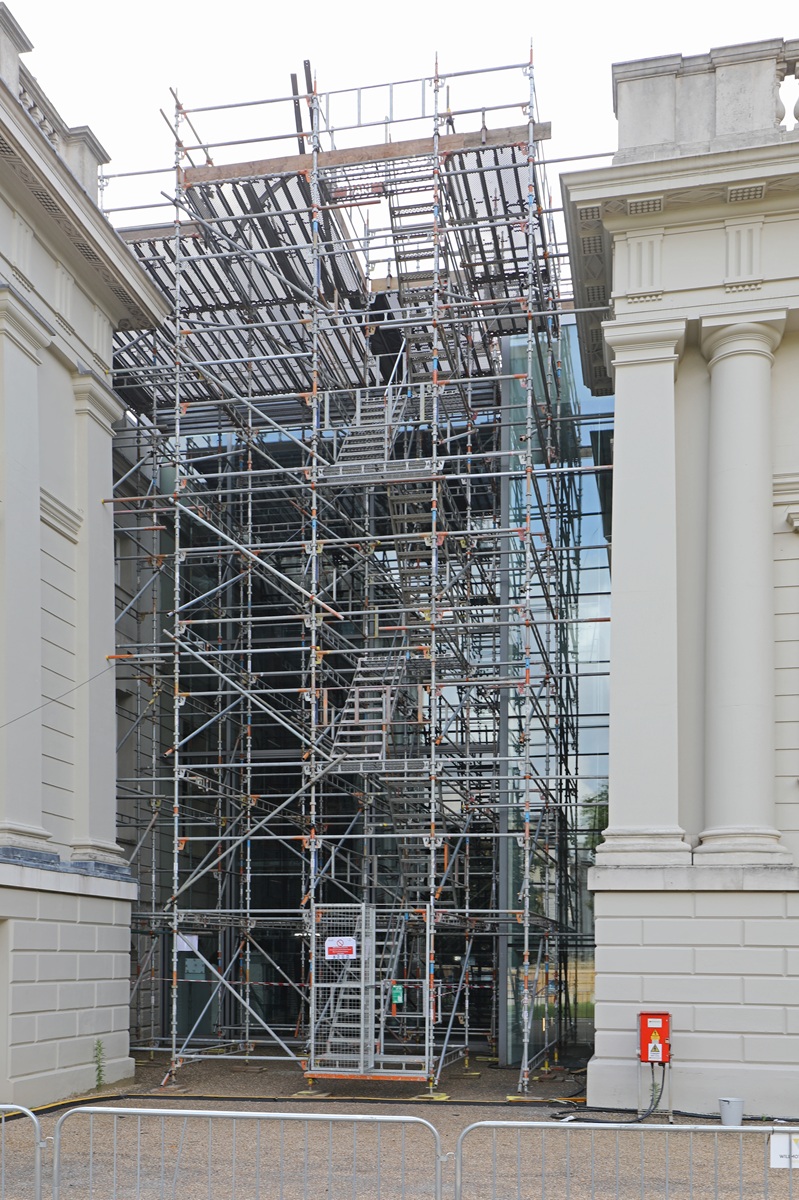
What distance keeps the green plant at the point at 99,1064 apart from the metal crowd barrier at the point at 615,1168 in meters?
6.98

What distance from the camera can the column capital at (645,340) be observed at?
1920cm

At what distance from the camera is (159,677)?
2377 cm

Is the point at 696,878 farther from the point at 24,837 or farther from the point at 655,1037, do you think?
the point at 24,837

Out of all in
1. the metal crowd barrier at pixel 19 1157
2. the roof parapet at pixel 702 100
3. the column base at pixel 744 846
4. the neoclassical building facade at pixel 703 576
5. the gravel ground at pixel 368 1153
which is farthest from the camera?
the roof parapet at pixel 702 100

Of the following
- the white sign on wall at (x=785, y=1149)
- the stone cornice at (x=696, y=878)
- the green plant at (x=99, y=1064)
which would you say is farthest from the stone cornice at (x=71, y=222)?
the white sign on wall at (x=785, y=1149)

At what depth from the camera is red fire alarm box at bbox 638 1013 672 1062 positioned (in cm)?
1672

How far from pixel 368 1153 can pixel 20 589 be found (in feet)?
29.2

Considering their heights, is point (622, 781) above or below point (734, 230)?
below

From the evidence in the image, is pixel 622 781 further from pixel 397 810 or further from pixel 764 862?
pixel 397 810

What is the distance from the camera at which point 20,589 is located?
62.6ft

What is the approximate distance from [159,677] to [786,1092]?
11980 millimetres

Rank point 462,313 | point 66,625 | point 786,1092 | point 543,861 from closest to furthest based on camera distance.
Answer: point 786,1092, point 66,625, point 543,861, point 462,313

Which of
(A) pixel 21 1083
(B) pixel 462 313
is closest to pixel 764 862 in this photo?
(A) pixel 21 1083

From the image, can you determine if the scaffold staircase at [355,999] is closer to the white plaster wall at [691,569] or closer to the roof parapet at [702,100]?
the white plaster wall at [691,569]
